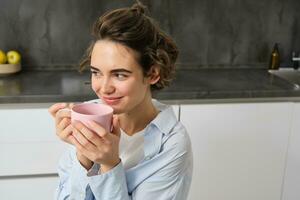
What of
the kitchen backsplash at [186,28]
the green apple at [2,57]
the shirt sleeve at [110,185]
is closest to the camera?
the shirt sleeve at [110,185]

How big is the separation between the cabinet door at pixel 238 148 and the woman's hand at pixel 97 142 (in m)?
0.88

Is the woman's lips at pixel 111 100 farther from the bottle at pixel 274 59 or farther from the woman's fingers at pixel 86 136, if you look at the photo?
the bottle at pixel 274 59

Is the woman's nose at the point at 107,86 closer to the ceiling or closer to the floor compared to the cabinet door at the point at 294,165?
closer to the ceiling

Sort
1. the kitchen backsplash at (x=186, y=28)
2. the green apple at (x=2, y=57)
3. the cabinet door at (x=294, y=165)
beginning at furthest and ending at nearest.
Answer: the kitchen backsplash at (x=186, y=28) < the green apple at (x=2, y=57) < the cabinet door at (x=294, y=165)

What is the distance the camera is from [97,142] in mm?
787

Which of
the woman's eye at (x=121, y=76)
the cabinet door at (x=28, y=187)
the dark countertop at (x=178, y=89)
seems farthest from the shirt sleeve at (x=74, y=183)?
the cabinet door at (x=28, y=187)

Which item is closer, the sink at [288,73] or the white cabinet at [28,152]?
the white cabinet at [28,152]

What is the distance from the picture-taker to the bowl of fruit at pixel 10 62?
1.87 metres

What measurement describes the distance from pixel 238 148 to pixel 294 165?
0.34 meters

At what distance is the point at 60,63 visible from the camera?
2125mm

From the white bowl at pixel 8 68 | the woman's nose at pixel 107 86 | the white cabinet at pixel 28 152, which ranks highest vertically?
the woman's nose at pixel 107 86

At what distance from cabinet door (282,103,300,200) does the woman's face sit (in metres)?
1.11

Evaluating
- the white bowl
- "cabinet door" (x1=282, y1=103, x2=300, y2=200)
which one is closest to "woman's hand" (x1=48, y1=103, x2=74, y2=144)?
the white bowl

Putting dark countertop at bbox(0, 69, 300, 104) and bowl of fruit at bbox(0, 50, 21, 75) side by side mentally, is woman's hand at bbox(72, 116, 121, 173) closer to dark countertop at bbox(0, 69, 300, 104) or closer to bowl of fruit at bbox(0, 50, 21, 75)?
dark countertop at bbox(0, 69, 300, 104)
